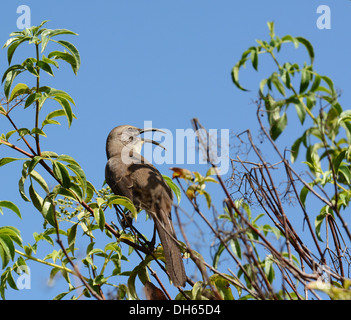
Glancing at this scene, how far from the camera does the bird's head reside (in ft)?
20.2

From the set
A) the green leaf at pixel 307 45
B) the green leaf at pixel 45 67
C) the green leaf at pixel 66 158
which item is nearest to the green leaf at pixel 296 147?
the green leaf at pixel 307 45

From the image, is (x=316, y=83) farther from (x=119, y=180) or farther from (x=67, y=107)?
(x=119, y=180)

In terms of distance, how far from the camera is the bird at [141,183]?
12.1 ft

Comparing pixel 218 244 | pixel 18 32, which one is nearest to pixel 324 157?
pixel 218 244

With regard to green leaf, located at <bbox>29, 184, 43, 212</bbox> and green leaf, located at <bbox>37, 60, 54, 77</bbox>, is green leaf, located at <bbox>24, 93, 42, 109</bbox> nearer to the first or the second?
green leaf, located at <bbox>37, 60, 54, 77</bbox>

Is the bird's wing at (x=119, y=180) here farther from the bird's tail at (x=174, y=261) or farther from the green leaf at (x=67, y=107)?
the green leaf at (x=67, y=107)

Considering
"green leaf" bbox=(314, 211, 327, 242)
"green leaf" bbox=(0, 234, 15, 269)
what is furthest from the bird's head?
"green leaf" bbox=(314, 211, 327, 242)

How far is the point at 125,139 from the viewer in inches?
247

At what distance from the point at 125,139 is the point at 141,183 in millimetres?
1456

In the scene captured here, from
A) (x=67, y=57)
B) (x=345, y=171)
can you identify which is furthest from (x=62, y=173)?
(x=345, y=171)

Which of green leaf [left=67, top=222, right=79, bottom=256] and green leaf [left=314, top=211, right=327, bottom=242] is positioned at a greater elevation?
green leaf [left=67, top=222, right=79, bottom=256]
